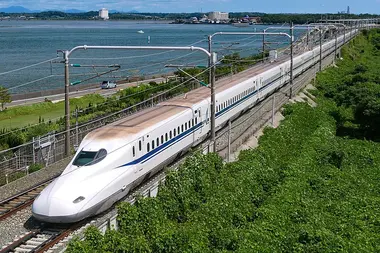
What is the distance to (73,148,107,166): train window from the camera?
18513 mm

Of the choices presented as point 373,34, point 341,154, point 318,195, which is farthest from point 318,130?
point 373,34

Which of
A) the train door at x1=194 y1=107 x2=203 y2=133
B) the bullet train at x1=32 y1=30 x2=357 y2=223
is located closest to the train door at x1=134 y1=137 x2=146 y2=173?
the bullet train at x1=32 y1=30 x2=357 y2=223

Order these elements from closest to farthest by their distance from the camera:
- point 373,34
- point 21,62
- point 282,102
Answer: point 282,102
point 21,62
point 373,34

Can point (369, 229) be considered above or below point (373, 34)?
below

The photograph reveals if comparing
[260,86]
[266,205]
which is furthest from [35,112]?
[266,205]

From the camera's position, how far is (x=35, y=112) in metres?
50.8

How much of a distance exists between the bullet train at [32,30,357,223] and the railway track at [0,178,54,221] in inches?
72.2

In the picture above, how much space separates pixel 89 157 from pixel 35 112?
33967 mm

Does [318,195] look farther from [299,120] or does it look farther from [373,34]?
[373,34]

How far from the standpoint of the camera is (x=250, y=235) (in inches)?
656

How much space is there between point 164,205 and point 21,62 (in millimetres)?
85217

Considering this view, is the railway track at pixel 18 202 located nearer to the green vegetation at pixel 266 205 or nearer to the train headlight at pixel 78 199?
the train headlight at pixel 78 199

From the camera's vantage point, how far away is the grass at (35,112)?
4559 cm

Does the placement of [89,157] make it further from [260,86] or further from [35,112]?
[35,112]
